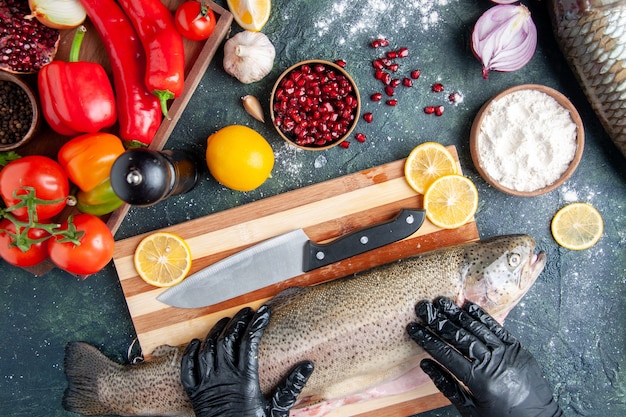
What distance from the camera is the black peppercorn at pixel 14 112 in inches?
67.9

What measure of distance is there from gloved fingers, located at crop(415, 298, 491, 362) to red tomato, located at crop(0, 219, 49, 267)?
1.22 meters

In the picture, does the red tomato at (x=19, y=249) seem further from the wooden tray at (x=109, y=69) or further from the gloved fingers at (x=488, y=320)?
the gloved fingers at (x=488, y=320)

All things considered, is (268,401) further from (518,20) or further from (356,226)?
(518,20)

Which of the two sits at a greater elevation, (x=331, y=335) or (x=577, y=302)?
(x=577, y=302)

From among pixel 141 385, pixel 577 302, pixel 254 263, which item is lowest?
pixel 141 385

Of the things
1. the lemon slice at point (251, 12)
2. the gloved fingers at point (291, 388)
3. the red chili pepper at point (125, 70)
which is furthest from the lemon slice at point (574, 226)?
the red chili pepper at point (125, 70)

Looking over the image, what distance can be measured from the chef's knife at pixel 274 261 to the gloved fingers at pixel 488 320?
31 centimetres

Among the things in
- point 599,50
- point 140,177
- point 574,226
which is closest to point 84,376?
point 140,177

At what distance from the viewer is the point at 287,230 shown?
1902 mm

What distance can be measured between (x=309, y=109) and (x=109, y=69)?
706 millimetres

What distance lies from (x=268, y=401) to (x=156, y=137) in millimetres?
961

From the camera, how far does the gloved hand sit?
1.74m

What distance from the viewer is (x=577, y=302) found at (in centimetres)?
203

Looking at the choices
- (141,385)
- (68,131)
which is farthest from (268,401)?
(68,131)
